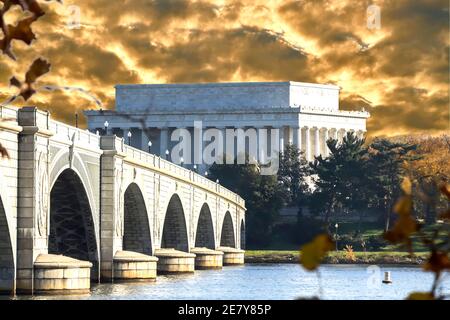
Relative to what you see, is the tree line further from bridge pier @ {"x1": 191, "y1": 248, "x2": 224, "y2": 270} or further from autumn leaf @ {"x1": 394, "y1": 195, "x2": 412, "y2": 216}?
autumn leaf @ {"x1": 394, "y1": 195, "x2": 412, "y2": 216}

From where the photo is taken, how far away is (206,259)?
372 ft

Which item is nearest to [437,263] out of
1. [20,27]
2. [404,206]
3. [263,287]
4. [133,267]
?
[404,206]

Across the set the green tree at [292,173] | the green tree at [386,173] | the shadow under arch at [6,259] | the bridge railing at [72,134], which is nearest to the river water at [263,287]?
the shadow under arch at [6,259]

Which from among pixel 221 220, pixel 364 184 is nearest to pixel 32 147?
pixel 221 220

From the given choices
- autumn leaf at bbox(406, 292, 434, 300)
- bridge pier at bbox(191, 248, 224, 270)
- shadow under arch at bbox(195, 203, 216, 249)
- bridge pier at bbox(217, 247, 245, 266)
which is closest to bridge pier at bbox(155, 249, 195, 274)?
bridge pier at bbox(191, 248, 224, 270)

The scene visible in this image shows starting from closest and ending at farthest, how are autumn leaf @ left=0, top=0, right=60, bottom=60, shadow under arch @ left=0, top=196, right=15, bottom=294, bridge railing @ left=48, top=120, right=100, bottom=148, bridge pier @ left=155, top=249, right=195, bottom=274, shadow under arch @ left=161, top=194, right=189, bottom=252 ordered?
autumn leaf @ left=0, top=0, right=60, bottom=60, shadow under arch @ left=0, top=196, right=15, bottom=294, bridge railing @ left=48, top=120, right=100, bottom=148, bridge pier @ left=155, top=249, right=195, bottom=274, shadow under arch @ left=161, top=194, right=189, bottom=252

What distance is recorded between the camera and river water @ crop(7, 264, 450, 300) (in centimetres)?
6694

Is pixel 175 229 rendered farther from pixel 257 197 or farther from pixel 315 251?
pixel 315 251

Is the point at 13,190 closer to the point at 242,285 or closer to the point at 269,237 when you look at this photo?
the point at 242,285

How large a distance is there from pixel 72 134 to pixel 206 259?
4594 centimetres

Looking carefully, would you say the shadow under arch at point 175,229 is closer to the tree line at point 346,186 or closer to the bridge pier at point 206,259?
the bridge pier at point 206,259

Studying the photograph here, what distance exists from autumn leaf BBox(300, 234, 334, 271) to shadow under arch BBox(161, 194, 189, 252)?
101 m

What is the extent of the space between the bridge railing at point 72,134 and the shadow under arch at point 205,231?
53.0 meters
